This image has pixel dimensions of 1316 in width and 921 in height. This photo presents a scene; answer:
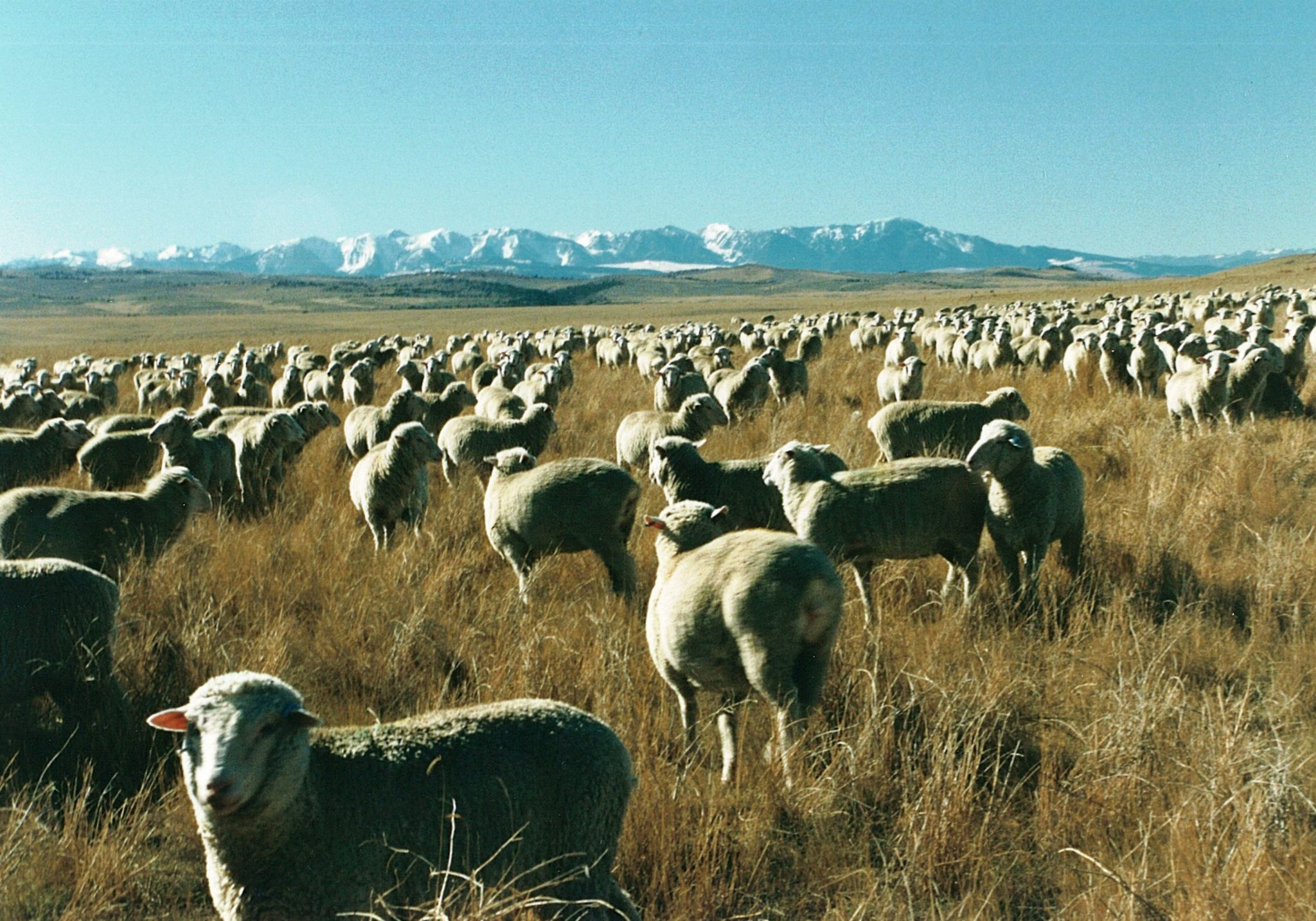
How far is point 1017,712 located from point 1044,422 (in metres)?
7.47

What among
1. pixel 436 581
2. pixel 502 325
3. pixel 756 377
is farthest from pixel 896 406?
pixel 502 325

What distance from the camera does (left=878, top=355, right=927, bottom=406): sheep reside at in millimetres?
12922

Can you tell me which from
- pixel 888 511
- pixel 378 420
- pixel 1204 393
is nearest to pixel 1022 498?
pixel 888 511

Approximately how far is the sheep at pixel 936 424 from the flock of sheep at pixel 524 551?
0.03 metres

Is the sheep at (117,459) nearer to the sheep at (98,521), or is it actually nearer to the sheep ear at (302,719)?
the sheep at (98,521)

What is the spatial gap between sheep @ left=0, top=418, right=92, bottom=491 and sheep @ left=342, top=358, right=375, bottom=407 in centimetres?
635

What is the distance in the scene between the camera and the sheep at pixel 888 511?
5242 mm

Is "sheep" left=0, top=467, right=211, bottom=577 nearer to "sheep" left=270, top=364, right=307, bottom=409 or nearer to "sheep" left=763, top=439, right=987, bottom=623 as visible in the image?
"sheep" left=763, top=439, right=987, bottom=623

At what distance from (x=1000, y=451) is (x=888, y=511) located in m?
0.74

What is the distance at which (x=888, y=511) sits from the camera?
206 inches

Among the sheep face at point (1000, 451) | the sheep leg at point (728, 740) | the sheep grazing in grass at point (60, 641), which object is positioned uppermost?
the sheep face at point (1000, 451)

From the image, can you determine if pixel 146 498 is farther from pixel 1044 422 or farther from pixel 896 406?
pixel 1044 422

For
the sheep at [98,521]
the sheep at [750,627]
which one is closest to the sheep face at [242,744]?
the sheep at [750,627]

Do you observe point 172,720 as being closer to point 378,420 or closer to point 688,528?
point 688,528
